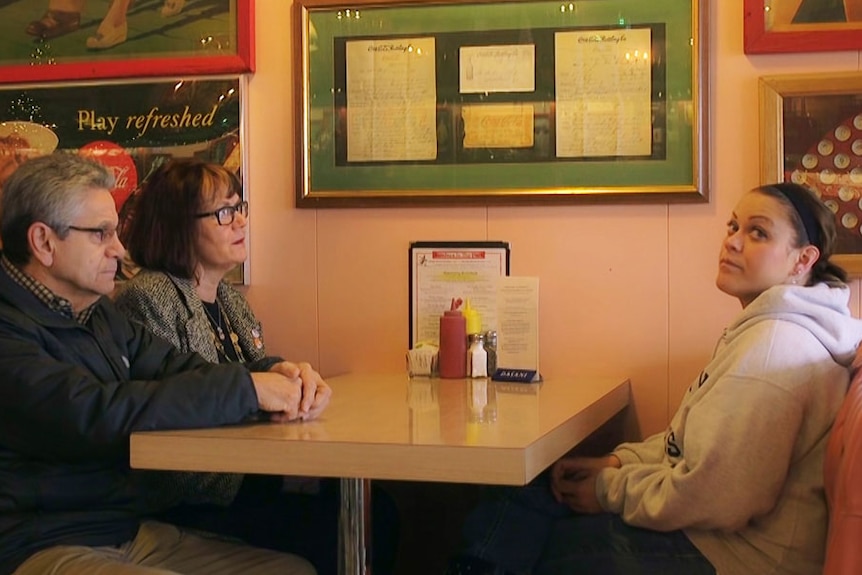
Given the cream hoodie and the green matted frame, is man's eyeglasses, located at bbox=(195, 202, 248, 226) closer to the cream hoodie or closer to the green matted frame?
the green matted frame

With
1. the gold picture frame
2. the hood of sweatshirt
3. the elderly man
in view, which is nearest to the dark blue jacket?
the elderly man

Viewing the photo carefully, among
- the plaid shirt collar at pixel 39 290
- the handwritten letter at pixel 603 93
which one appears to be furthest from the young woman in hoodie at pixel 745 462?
the plaid shirt collar at pixel 39 290

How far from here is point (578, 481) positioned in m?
1.87

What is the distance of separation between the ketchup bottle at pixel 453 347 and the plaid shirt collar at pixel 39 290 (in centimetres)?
85

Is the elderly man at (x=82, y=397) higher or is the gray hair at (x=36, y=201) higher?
the gray hair at (x=36, y=201)

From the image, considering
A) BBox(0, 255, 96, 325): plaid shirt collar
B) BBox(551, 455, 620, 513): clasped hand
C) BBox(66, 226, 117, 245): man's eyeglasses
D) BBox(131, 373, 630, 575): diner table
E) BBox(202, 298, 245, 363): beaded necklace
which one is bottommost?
BBox(551, 455, 620, 513): clasped hand

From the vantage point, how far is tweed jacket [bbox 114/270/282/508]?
180cm

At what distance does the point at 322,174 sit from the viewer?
8.17ft

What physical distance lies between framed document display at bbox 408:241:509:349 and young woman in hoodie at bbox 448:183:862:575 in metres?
Result: 0.66

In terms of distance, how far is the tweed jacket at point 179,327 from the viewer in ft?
5.90

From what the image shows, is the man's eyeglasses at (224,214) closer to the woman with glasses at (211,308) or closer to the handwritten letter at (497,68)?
the woman with glasses at (211,308)

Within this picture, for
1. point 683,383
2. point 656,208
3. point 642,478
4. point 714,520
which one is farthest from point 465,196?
point 714,520

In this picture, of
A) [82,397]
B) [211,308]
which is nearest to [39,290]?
[82,397]

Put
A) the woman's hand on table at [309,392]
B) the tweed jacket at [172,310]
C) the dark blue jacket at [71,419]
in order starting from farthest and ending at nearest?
the tweed jacket at [172,310]
the woman's hand on table at [309,392]
the dark blue jacket at [71,419]
